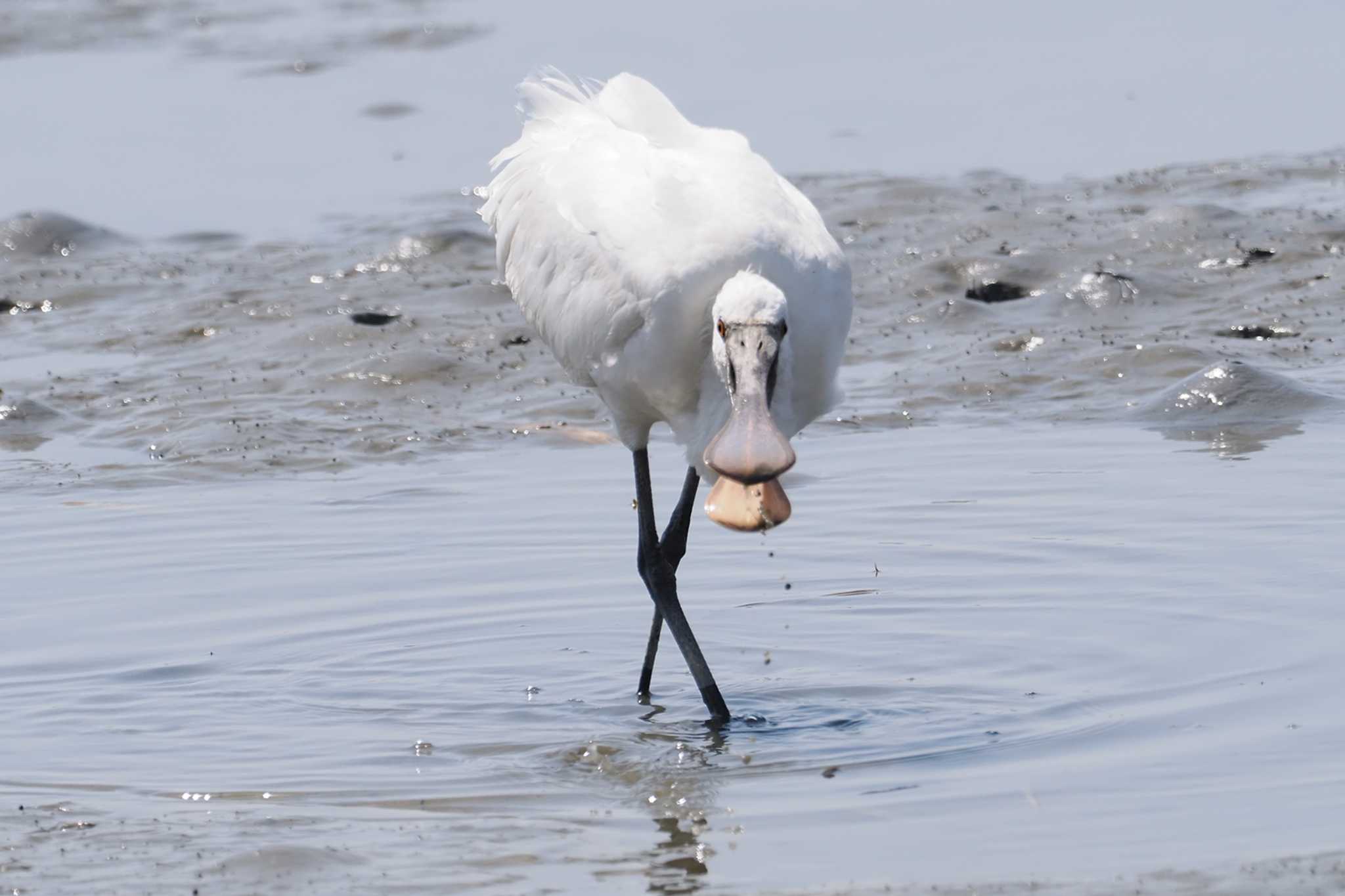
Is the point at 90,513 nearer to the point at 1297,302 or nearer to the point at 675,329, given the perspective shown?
the point at 675,329

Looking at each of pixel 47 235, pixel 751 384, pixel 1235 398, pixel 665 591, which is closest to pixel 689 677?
pixel 665 591

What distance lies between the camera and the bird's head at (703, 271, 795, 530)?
6328 mm

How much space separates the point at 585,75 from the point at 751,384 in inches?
486

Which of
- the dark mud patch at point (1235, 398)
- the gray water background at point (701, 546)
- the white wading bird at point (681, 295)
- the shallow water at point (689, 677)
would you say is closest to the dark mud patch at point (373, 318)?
the gray water background at point (701, 546)

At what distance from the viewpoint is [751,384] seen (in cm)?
642

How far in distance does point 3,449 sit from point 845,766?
6.39 m

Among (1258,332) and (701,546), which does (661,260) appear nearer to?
(701,546)

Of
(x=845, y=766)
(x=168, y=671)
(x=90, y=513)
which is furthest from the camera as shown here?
(x=90, y=513)

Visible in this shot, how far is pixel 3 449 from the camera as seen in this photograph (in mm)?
Answer: 11656

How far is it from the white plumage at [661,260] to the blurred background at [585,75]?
917 centimetres

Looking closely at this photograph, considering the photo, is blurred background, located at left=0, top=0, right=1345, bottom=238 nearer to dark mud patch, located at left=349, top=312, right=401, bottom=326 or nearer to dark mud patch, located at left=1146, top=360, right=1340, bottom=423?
dark mud patch, located at left=349, top=312, right=401, bottom=326

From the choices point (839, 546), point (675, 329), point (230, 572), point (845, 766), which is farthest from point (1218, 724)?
point (230, 572)

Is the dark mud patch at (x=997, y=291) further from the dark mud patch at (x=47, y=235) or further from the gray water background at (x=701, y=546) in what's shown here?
the dark mud patch at (x=47, y=235)

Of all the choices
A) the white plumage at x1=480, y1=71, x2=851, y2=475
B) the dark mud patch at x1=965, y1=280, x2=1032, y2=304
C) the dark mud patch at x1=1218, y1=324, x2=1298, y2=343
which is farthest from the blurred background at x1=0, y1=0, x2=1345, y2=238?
the white plumage at x1=480, y1=71, x2=851, y2=475
